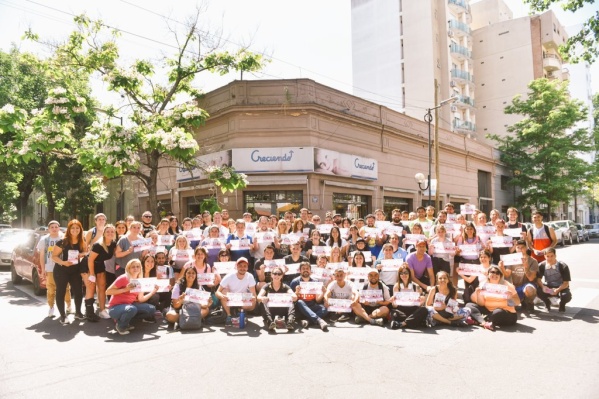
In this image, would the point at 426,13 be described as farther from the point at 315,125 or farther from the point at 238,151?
the point at 238,151

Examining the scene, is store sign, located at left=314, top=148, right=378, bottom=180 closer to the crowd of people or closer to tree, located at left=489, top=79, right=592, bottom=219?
the crowd of people

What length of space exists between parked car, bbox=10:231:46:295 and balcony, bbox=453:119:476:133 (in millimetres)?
39779

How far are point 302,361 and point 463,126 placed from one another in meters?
42.9

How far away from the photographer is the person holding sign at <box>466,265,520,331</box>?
7.19 metres

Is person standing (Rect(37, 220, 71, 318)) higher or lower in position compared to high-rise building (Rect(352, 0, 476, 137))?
lower

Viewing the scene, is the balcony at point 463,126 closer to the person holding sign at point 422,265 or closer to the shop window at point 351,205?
the shop window at point 351,205

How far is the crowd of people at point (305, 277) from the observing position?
7.47 metres

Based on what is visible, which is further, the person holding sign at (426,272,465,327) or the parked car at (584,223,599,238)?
the parked car at (584,223,599,238)

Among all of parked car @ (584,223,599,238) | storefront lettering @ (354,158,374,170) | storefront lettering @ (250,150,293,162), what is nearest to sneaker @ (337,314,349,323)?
storefront lettering @ (250,150,293,162)

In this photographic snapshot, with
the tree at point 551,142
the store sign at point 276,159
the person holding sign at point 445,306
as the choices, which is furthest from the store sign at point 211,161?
the tree at point 551,142

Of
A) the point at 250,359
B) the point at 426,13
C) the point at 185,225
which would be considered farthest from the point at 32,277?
the point at 426,13

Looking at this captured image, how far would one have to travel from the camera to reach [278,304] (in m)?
7.71

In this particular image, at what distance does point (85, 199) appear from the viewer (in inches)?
1019

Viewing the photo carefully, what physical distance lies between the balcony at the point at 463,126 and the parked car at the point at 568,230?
17.4 metres
